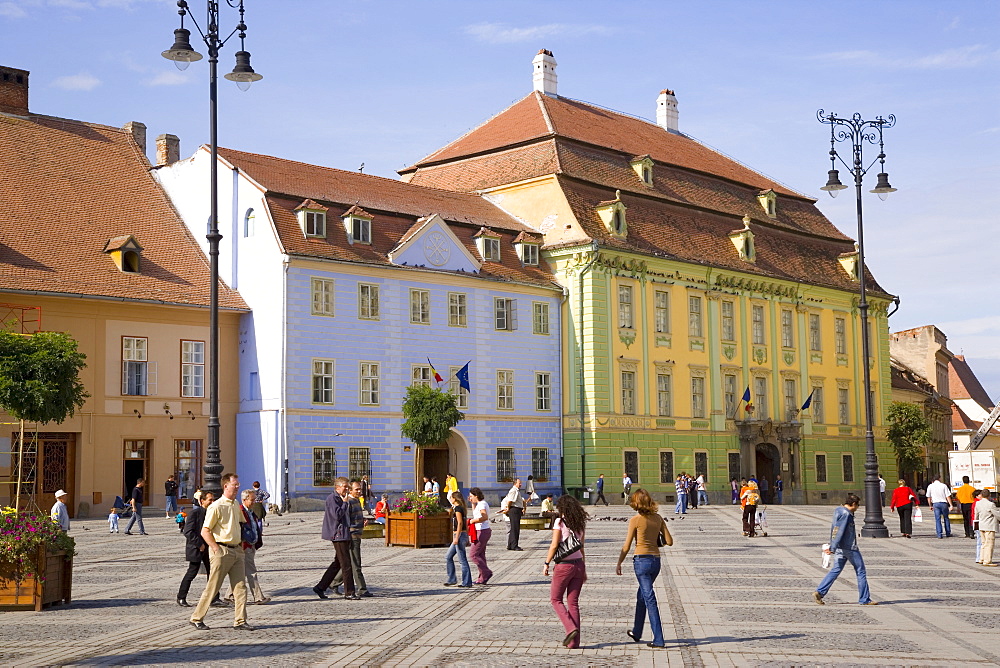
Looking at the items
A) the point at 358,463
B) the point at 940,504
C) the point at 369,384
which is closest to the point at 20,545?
the point at 940,504

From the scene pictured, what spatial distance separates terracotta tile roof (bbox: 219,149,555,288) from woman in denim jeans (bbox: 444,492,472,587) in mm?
23162

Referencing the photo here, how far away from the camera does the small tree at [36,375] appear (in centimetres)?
3159

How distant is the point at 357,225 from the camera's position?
144ft

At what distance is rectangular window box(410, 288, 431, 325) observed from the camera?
45031mm

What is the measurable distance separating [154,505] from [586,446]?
16.4 meters

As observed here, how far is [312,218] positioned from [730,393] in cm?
2154

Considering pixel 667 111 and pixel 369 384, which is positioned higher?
pixel 667 111

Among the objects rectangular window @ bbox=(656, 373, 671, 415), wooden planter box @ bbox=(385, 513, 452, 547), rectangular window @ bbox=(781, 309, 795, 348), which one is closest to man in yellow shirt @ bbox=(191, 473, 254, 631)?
wooden planter box @ bbox=(385, 513, 452, 547)

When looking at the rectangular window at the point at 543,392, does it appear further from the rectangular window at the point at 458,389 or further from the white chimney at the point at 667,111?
the white chimney at the point at 667,111

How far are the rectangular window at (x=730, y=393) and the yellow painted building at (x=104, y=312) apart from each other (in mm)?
21977

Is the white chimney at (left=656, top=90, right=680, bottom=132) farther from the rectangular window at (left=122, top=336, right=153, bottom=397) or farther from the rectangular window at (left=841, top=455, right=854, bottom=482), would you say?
the rectangular window at (left=122, top=336, right=153, bottom=397)

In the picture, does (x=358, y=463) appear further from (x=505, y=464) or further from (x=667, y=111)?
(x=667, y=111)

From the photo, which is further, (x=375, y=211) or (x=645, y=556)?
(x=375, y=211)

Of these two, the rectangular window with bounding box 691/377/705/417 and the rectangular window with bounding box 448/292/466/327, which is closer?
the rectangular window with bounding box 448/292/466/327
